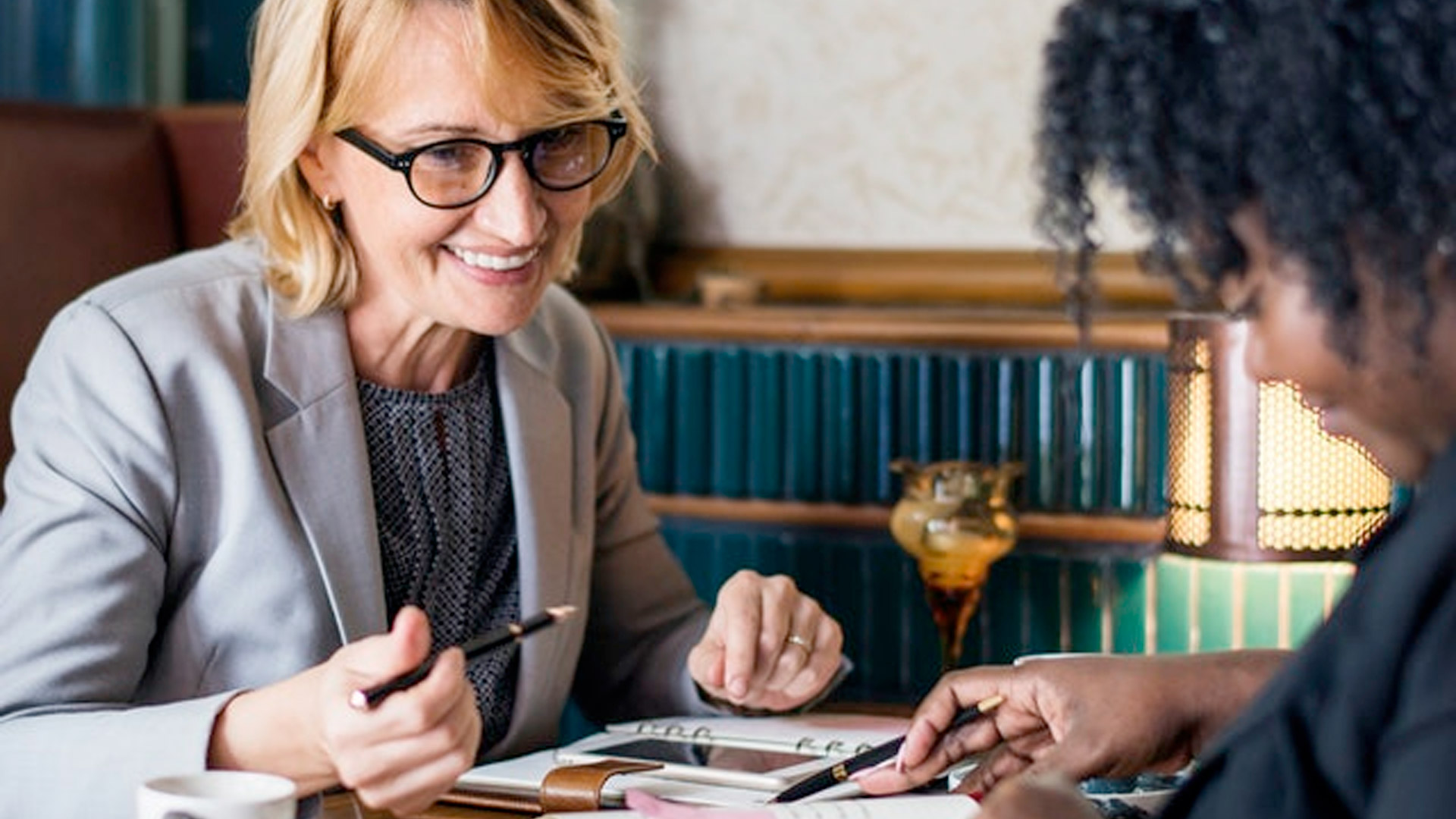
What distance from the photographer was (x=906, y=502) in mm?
2336

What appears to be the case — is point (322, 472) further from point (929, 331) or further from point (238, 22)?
point (238, 22)

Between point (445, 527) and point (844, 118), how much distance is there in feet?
3.74

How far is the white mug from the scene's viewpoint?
1.24 meters

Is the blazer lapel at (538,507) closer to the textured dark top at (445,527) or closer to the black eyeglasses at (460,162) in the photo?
the textured dark top at (445,527)

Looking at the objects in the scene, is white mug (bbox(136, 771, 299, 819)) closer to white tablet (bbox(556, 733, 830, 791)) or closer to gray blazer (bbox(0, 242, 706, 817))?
gray blazer (bbox(0, 242, 706, 817))

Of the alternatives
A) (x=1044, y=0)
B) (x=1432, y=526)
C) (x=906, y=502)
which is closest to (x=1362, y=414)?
(x=1432, y=526)

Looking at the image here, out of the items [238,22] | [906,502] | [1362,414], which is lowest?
[906,502]

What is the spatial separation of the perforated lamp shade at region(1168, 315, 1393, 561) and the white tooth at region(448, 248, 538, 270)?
0.66 m

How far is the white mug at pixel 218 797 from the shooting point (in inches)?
48.9

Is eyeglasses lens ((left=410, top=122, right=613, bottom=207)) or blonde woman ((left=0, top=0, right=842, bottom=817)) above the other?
eyeglasses lens ((left=410, top=122, right=613, bottom=207))

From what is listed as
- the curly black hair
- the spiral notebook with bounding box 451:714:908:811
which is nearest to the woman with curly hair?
the curly black hair

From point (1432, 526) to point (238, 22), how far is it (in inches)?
95.8

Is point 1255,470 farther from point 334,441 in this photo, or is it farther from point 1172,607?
point 334,441

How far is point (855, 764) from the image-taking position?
162cm
